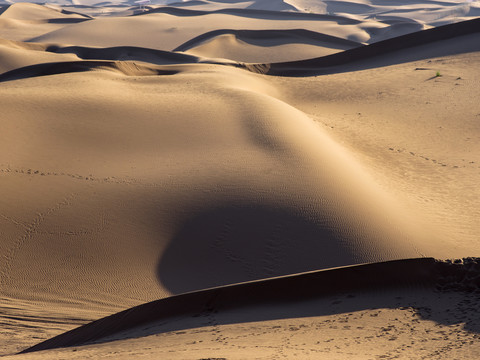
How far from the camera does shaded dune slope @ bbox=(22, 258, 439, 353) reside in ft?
12.9

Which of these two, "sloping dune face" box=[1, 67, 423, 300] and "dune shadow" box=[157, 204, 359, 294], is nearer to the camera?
"dune shadow" box=[157, 204, 359, 294]

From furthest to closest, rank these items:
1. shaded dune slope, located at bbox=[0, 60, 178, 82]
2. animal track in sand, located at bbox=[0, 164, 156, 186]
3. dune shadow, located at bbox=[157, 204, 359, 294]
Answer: shaded dune slope, located at bbox=[0, 60, 178, 82] → animal track in sand, located at bbox=[0, 164, 156, 186] → dune shadow, located at bbox=[157, 204, 359, 294]

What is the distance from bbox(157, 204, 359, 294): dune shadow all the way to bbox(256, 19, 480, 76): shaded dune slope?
958cm

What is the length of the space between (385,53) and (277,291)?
43.2 ft

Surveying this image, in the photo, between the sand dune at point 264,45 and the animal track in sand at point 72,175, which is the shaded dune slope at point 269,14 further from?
the animal track in sand at point 72,175

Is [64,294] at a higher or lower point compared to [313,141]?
lower

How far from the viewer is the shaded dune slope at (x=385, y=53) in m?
14.7

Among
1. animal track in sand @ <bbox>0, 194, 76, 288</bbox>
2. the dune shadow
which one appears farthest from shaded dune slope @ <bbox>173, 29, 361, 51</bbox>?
the dune shadow

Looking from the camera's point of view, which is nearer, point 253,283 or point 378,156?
point 253,283

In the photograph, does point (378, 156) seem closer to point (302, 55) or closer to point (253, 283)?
point (253, 283)

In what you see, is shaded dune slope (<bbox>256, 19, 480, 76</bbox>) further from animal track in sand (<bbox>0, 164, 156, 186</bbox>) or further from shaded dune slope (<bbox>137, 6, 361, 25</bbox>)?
shaded dune slope (<bbox>137, 6, 361, 25</bbox>)

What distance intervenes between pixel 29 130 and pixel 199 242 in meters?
3.19

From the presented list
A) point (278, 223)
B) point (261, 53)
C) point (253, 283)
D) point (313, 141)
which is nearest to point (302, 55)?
point (261, 53)

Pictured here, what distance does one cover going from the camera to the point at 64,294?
4.73m
